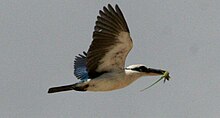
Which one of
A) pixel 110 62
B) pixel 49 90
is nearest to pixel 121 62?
pixel 110 62

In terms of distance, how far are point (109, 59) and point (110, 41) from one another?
17.7 inches

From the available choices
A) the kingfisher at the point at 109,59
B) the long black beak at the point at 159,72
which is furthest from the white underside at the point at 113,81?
the long black beak at the point at 159,72

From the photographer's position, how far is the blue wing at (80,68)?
21.5 meters

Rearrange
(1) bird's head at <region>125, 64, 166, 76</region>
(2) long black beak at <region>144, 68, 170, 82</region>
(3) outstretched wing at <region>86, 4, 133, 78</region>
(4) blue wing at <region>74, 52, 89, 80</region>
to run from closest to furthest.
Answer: (3) outstretched wing at <region>86, 4, 133, 78</region>, (1) bird's head at <region>125, 64, 166, 76</region>, (2) long black beak at <region>144, 68, 170, 82</region>, (4) blue wing at <region>74, 52, 89, 80</region>

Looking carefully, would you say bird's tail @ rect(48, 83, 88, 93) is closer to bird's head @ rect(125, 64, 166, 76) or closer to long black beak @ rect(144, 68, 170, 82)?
bird's head @ rect(125, 64, 166, 76)

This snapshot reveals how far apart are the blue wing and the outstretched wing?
84 cm

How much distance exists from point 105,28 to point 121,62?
87 cm

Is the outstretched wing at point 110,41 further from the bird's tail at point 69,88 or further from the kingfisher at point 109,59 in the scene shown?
the bird's tail at point 69,88

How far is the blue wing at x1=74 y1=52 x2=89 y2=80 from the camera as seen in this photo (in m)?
21.5

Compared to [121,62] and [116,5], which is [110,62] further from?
[116,5]

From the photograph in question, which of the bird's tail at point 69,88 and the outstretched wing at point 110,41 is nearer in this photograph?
the outstretched wing at point 110,41

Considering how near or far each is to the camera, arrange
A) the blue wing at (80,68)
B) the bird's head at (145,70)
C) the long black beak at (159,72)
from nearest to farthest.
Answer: the bird's head at (145,70) < the long black beak at (159,72) < the blue wing at (80,68)

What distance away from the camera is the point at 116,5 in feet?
62.1

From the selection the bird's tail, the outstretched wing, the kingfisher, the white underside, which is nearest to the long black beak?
the kingfisher
